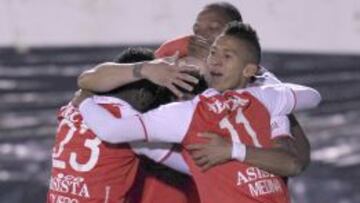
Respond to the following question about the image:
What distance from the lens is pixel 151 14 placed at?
517cm

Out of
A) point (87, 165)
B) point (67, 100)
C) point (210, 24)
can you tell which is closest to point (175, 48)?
point (210, 24)

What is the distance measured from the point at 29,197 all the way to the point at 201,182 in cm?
183

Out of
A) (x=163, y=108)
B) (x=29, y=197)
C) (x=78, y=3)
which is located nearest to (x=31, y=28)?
(x=78, y=3)

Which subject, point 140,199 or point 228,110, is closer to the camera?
point 228,110

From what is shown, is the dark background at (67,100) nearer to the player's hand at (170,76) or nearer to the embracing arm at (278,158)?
the embracing arm at (278,158)

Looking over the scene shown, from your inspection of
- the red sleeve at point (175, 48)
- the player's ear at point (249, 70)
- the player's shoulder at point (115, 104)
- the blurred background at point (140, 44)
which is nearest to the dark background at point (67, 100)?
the blurred background at point (140, 44)

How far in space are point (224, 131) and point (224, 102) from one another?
0.07 m

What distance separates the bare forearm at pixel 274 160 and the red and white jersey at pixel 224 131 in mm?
21

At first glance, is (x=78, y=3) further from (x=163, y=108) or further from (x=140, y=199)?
(x=163, y=108)

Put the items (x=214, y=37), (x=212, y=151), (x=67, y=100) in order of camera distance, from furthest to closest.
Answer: (x=67, y=100)
(x=214, y=37)
(x=212, y=151)

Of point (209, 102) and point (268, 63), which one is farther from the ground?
point (209, 102)

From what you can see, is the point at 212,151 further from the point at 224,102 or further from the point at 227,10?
the point at 227,10

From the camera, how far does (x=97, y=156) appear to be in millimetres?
3213

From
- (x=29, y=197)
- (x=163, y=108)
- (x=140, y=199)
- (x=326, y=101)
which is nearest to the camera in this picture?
(x=163, y=108)
